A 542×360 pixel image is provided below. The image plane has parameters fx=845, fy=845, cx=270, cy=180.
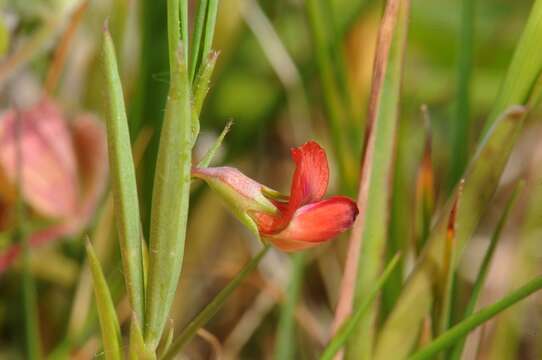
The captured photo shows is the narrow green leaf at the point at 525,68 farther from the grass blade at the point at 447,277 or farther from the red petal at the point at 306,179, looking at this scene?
the red petal at the point at 306,179

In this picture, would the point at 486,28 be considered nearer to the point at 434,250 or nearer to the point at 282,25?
the point at 282,25

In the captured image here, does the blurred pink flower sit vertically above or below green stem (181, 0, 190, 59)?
below

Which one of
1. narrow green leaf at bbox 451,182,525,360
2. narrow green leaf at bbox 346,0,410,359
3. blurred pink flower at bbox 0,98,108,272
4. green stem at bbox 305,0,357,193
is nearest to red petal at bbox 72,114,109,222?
blurred pink flower at bbox 0,98,108,272

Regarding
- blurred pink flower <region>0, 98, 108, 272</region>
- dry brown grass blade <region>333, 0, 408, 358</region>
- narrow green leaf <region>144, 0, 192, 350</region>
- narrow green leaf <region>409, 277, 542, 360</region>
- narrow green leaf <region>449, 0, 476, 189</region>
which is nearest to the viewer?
narrow green leaf <region>144, 0, 192, 350</region>

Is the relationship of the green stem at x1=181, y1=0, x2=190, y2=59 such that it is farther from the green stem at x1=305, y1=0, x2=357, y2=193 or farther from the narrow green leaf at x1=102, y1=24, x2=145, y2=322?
the green stem at x1=305, y1=0, x2=357, y2=193

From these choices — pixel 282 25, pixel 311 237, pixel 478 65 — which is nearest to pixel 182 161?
pixel 311 237

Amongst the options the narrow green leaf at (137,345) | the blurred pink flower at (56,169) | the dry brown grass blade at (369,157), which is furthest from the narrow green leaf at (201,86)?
the blurred pink flower at (56,169)
